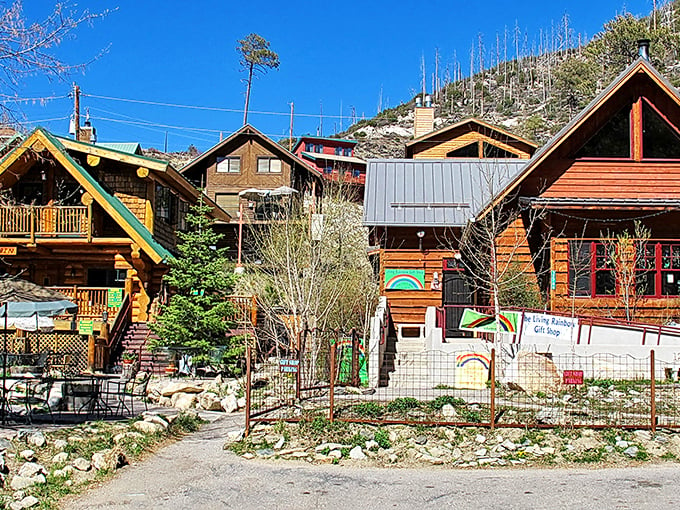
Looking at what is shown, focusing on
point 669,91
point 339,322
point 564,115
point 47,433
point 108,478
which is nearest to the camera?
point 108,478

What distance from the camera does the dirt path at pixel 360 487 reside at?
8727 millimetres

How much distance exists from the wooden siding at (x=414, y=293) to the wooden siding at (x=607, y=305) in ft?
12.3

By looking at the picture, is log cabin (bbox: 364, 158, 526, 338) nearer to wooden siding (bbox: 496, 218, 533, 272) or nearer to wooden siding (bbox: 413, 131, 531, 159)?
wooden siding (bbox: 496, 218, 533, 272)

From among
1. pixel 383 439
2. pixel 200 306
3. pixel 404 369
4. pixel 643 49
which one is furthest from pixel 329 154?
pixel 383 439

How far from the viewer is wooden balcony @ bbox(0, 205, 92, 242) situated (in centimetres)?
2375

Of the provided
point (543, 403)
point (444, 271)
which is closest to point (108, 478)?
point (543, 403)

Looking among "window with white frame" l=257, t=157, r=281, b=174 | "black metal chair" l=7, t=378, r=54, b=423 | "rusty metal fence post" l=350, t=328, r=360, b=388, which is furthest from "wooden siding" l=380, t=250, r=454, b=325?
"window with white frame" l=257, t=157, r=281, b=174

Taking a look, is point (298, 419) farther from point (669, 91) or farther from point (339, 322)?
point (669, 91)

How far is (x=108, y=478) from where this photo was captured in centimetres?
966

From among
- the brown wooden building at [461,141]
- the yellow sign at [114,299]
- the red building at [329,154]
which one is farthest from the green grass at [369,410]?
the red building at [329,154]

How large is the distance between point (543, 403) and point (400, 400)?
105 inches

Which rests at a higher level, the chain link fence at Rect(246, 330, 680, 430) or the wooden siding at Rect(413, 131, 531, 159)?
the wooden siding at Rect(413, 131, 531, 159)

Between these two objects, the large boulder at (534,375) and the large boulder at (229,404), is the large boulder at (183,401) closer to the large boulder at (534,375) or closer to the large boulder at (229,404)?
the large boulder at (229,404)

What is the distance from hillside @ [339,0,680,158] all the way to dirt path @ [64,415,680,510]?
57.2 meters
